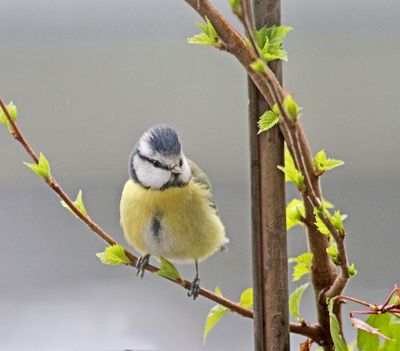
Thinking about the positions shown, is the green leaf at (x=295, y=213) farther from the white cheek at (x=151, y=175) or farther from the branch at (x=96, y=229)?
the white cheek at (x=151, y=175)

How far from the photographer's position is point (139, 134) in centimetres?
110

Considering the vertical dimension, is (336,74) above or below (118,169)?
above

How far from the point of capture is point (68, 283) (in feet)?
4.20

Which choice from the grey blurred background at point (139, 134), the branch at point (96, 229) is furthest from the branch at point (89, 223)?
the grey blurred background at point (139, 134)

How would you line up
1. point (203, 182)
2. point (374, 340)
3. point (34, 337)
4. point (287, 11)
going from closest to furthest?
point (374, 340) < point (203, 182) < point (287, 11) < point (34, 337)

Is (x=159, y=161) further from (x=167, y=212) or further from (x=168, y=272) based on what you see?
(x=168, y=272)

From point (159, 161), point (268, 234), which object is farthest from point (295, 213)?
point (159, 161)

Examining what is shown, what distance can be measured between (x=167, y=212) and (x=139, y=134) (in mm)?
351

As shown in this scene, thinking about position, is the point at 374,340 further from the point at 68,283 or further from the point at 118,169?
the point at 68,283

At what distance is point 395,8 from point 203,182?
0.73 metres

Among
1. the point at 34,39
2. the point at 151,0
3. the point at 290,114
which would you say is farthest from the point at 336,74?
the point at 290,114

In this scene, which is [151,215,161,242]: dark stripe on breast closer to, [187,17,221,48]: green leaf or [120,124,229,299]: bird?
[120,124,229,299]: bird

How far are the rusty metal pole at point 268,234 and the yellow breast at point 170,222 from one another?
0.85 ft

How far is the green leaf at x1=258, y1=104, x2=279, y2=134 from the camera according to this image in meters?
0.45
